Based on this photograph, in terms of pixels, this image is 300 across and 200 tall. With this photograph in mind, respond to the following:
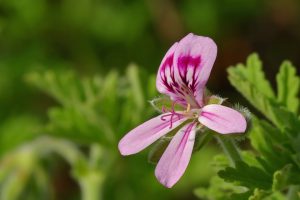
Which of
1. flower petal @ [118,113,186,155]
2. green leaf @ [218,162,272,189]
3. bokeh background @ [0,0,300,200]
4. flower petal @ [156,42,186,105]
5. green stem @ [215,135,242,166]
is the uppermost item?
bokeh background @ [0,0,300,200]

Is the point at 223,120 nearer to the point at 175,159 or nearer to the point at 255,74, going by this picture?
the point at 175,159

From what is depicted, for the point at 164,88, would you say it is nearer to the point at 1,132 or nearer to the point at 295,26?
the point at 1,132

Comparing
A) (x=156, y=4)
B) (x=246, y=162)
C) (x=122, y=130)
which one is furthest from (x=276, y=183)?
(x=156, y=4)

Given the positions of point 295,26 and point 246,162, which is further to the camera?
point 295,26

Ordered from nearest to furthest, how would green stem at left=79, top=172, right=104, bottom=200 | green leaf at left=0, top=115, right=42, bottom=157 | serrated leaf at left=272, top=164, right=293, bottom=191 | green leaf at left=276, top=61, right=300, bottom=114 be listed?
serrated leaf at left=272, top=164, right=293, bottom=191
green leaf at left=276, top=61, right=300, bottom=114
green stem at left=79, top=172, right=104, bottom=200
green leaf at left=0, top=115, right=42, bottom=157

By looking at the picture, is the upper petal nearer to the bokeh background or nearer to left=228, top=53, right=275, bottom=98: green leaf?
left=228, top=53, right=275, bottom=98: green leaf

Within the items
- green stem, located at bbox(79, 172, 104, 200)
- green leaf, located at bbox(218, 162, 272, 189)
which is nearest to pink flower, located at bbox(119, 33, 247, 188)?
green leaf, located at bbox(218, 162, 272, 189)

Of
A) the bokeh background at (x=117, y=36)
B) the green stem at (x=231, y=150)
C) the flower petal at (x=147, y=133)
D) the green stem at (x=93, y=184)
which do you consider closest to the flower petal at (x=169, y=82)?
the flower petal at (x=147, y=133)
